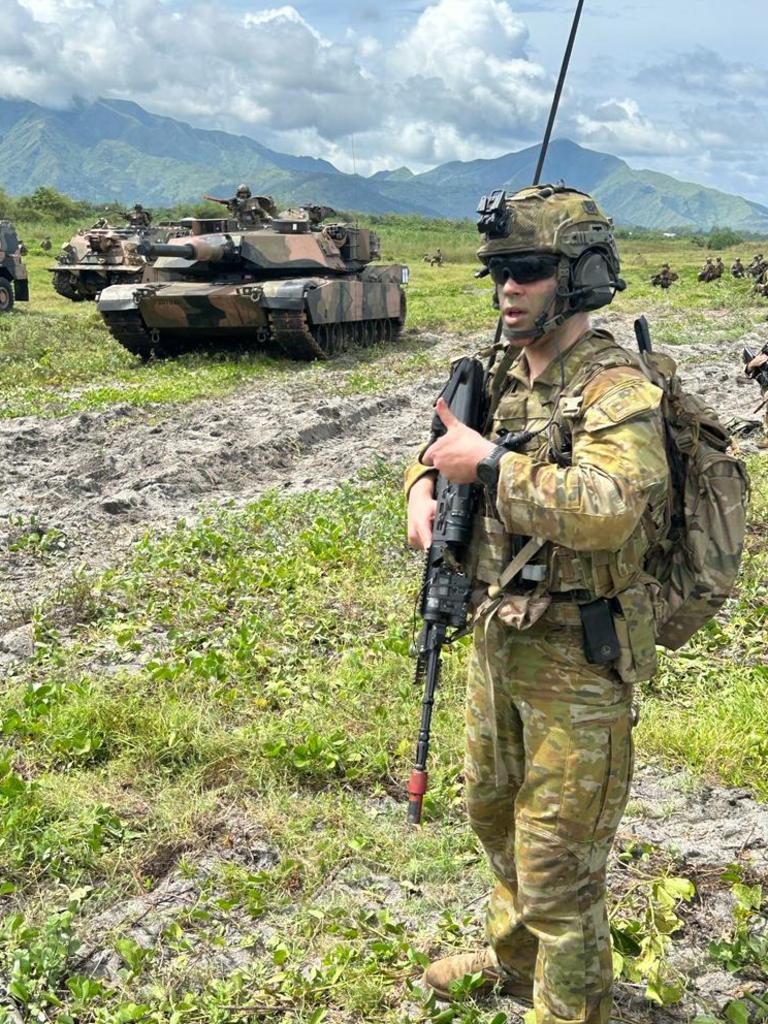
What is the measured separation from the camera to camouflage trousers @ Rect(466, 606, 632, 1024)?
2.41 metres

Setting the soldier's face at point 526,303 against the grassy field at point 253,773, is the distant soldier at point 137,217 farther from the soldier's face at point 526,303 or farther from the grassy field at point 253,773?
the soldier's face at point 526,303

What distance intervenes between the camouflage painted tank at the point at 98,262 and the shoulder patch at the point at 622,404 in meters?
21.3

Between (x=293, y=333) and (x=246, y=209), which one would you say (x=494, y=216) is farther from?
(x=246, y=209)

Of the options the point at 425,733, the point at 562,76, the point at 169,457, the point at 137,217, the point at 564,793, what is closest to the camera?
the point at 564,793

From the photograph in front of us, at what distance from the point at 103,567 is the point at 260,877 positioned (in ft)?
11.5

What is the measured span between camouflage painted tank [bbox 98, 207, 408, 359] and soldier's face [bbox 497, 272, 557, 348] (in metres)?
11.8

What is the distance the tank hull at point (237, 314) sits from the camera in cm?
1410

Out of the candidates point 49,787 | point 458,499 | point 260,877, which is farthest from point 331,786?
point 458,499

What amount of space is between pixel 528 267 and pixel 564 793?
4.04ft

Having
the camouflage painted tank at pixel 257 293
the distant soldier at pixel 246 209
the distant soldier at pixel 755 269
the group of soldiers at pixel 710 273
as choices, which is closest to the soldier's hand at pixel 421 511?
the camouflage painted tank at pixel 257 293

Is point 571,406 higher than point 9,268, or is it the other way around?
point 571,406

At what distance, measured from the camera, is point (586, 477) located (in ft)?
7.11

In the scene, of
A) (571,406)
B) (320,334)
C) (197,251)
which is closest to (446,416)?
(571,406)

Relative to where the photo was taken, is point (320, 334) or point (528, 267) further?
point (320, 334)
